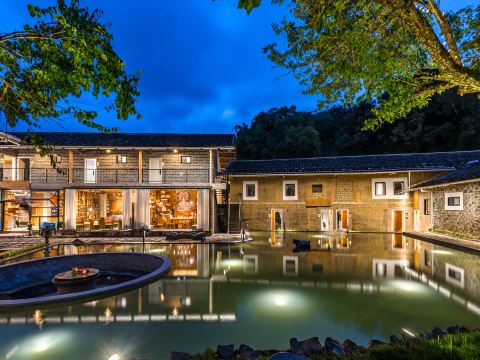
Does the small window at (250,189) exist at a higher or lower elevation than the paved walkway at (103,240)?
higher

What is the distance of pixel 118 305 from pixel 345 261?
8.21 m

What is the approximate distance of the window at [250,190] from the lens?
68.6ft

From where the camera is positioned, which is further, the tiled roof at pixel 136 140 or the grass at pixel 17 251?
the tiled roof at pixel 136 140

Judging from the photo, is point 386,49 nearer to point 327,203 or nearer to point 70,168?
point 327,203

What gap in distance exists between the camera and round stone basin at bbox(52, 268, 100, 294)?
7.30 meters

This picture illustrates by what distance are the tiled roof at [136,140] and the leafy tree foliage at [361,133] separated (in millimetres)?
17705

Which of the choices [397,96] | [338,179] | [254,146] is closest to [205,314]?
[397,96]

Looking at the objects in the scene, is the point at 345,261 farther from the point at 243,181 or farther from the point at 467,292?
the point at 243,181

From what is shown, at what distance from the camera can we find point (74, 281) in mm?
7336

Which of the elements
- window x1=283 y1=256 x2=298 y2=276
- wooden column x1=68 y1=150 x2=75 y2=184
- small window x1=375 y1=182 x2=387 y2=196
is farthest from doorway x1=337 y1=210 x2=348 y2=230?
wooden column x1=68 y1=150 x2=75 y2=184

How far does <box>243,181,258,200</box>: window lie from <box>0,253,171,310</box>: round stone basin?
12267mm

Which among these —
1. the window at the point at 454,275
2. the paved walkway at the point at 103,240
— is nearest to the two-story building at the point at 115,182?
the paved walkway at the point at 103,240

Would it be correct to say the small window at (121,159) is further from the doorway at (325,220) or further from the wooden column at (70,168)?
the doorway at (325,220)

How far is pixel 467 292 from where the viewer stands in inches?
273
